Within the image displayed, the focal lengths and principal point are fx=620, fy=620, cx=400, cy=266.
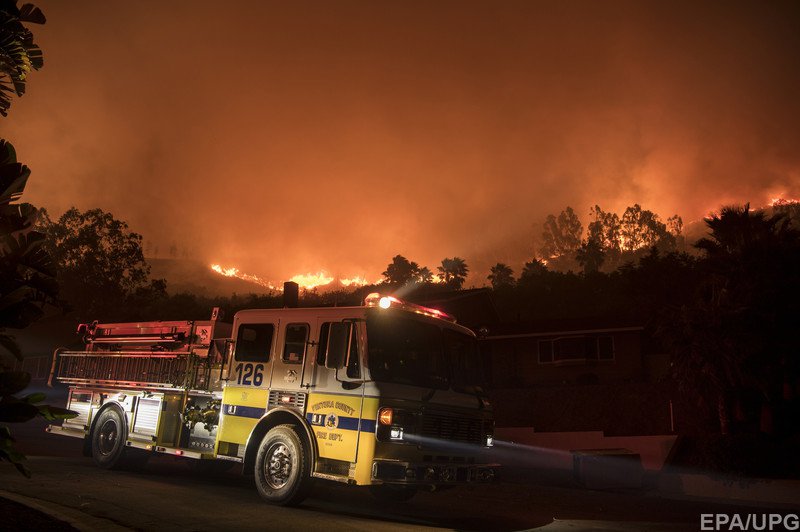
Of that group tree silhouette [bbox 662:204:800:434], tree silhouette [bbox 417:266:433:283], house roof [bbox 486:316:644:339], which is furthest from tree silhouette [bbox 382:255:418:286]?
→ tree silhouette [bbox 662:204:800:434]

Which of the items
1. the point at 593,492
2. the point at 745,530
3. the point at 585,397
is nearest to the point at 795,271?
the point at 585,397

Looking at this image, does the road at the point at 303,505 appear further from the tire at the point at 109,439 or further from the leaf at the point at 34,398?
the leaf at the point at 34,398

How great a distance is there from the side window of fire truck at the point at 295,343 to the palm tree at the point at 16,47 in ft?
15.3

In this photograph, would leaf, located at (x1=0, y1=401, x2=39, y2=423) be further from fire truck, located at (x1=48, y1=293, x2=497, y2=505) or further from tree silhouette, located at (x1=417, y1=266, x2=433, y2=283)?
tree silhouette, located at (x1=417, y1=266, x2=433, y2=283)

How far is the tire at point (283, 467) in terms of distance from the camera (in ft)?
26.7

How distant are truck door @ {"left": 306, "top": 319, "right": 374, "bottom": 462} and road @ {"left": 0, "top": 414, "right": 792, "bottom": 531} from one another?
891 millimetres

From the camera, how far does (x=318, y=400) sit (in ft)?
27.3

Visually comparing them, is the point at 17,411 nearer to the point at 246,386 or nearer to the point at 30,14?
the point at 30,14

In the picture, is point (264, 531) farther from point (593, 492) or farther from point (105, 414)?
point (593, 492)

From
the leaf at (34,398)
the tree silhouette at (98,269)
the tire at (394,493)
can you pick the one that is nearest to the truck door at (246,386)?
the tire at (394,493)

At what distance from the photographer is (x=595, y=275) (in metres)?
81.3

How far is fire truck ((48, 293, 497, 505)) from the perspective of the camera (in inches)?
306

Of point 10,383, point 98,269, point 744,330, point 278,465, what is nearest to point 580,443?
point 744,330

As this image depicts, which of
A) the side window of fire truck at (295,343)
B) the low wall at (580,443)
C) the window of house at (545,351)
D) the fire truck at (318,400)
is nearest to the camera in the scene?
the fire truck at (318,400)
